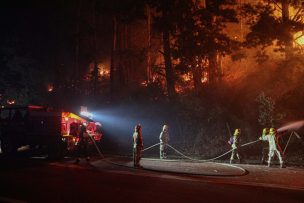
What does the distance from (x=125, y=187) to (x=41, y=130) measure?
9.71 meters

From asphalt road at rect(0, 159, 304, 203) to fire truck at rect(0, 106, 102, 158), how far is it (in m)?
3.47

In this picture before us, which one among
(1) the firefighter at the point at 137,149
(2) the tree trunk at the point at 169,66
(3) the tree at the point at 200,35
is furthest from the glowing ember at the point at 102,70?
(1) the firefighter at the point at 137,149

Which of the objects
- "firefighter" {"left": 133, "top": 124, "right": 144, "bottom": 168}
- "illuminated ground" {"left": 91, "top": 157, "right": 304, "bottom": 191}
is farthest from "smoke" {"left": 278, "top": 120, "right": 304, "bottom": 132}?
"firefighter" {"left": 133, "top": 124, "right": 144, "bottom": 168}

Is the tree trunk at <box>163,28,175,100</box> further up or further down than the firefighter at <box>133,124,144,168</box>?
further up

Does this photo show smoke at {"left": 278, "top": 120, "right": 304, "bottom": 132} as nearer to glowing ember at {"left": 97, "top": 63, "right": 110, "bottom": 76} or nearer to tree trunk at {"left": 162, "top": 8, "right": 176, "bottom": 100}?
tree trunk at {"left": 162, "top": 8, "right": 176, "bottom": 100}

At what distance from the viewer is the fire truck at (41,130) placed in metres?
18.9

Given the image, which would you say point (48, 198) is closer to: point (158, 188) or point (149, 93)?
point (158, 188)

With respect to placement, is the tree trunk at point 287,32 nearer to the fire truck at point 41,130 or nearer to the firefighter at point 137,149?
the firefighter at point 137,149

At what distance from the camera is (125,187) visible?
11.2 m

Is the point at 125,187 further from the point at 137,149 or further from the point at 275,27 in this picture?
the point at 275,27

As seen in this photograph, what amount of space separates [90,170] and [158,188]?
4.81m

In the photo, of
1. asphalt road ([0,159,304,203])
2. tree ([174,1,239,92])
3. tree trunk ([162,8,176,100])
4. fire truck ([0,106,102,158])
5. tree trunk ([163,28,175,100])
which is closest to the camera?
asphalt road ([0,159,304,203])

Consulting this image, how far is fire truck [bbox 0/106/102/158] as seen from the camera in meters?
18.9

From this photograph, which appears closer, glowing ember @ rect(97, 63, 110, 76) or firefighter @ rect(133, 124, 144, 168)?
firefighter @ rect(133, 124, 144, 168)
